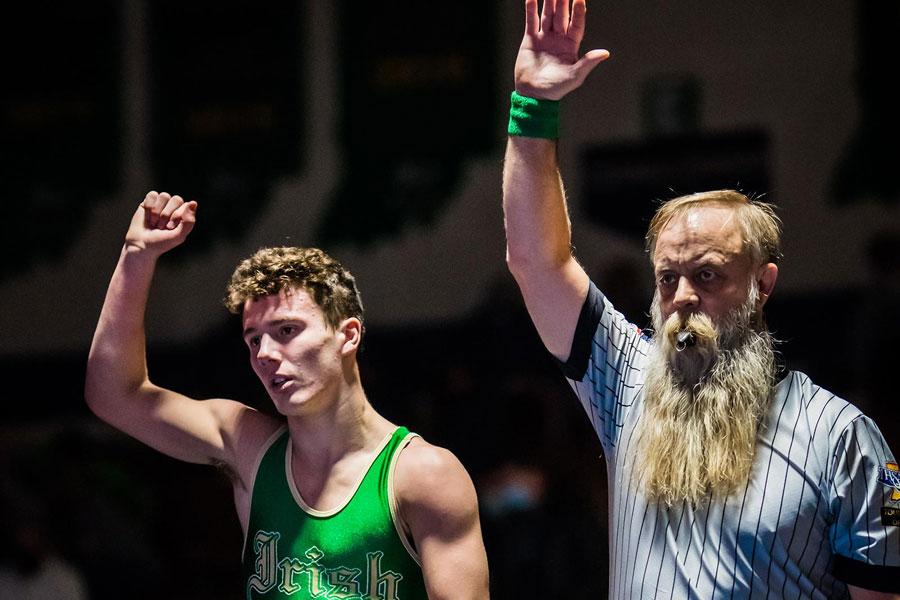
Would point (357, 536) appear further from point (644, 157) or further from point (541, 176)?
point (644, 157)

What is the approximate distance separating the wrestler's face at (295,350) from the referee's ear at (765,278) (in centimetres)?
81

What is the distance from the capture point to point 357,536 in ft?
6.87

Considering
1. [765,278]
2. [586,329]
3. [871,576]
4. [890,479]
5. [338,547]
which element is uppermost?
[765,278]

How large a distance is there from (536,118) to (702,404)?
0.60 metres

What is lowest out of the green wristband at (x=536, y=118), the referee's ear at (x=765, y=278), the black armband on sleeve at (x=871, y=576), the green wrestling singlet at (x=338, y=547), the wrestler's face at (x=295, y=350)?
the green wrestling singlet at (x=338, y=547)

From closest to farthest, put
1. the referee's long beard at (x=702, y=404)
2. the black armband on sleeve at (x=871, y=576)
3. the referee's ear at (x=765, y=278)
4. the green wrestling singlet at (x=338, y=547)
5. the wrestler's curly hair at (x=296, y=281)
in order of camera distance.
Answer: the black armband on sleeve at (x=871, y=576) < the referee's long beard at (x=702, y=404) < the referee's ear at (x=765, y=278) < the green wrestling singlet at (x=338, y=547) < the wrestler's curly hair at (x=296, y=281)

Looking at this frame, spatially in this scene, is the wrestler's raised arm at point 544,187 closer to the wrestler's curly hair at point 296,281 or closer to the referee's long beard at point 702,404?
the referee's long beard at point 702,404

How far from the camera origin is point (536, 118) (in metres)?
2.04

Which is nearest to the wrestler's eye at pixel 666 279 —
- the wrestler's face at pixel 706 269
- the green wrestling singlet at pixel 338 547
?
the wrestler's face at pixel 706 269

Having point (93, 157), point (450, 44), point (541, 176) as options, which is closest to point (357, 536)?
point (541, 176)

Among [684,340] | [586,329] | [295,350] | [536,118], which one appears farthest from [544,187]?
[295,350]

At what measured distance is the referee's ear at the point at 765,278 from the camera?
1987mm

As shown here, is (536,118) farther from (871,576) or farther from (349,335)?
(871,576)

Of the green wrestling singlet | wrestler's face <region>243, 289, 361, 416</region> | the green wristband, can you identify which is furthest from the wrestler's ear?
the green wristband
